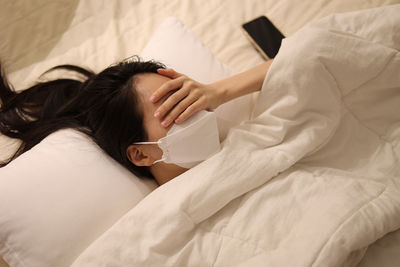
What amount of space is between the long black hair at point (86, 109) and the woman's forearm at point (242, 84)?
237mm

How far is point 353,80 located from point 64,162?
36.8 inches

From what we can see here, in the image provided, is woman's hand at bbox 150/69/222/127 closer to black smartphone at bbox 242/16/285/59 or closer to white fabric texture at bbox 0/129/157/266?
white fabric texture at bbox 0/129/157/266

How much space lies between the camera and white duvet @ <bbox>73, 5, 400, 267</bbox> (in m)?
0.71

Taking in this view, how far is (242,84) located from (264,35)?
0.42 meters

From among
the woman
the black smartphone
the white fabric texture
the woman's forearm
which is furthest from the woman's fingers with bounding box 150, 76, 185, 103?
the black smartphone

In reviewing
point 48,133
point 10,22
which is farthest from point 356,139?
point 10,22

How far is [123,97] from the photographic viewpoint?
2.80 ft

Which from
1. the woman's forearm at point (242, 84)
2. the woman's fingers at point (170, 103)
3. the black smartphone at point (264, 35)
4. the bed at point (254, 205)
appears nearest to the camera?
the bed at point (254, 205)

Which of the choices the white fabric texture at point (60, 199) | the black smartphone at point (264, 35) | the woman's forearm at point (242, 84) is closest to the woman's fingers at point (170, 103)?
the woman's forearm at point (242, 84)

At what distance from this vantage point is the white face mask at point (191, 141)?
2.65 feet

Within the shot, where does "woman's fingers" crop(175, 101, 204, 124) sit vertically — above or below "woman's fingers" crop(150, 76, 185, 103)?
below

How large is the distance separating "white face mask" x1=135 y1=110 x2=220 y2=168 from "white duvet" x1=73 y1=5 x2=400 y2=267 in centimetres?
4

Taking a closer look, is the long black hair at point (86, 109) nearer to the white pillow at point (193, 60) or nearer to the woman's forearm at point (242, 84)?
the white pillow at point (193, 60)

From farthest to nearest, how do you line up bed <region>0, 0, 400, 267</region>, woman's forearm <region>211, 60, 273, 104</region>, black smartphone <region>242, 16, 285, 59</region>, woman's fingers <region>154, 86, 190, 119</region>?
black smartphone <region>242, 16, 285, 59</region> → woman's forearm <region>211, 60, 273, 104</region> → woman's fingers <region>154, 86, 190, 119</region> → bed <region>0, 0, 400, 267</region>
